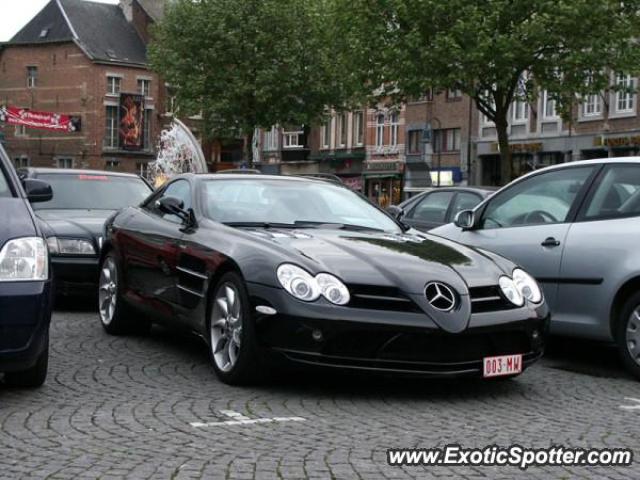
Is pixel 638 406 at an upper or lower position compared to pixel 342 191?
lower

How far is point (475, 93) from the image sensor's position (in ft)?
90.5

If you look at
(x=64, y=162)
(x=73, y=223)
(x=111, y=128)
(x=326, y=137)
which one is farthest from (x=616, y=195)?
(x=64, y=162)

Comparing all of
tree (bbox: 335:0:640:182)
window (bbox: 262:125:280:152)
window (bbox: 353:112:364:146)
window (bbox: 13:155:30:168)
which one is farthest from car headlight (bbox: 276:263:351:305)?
window (bbox: 13:155:30:168)

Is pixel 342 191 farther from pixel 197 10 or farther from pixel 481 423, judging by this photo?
pixel 197 10

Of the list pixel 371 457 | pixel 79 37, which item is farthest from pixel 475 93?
pixel 79 37

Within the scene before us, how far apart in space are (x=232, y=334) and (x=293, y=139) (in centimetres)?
5983

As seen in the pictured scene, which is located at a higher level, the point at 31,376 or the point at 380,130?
the point at 380,130

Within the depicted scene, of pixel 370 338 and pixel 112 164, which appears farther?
pixel 112 164

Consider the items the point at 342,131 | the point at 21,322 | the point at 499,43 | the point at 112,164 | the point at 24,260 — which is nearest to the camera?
the point at 21,322

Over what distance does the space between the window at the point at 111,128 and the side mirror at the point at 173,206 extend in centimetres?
6548

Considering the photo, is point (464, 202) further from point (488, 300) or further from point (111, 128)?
point (111, 128)

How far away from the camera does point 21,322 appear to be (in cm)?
531

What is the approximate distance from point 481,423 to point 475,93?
23.1m

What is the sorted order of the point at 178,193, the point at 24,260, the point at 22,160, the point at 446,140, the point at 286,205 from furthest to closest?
the point at 22,160 < the point at 446,140 < the point at 178,193 < the point at 286,205 < the point at 24,260
